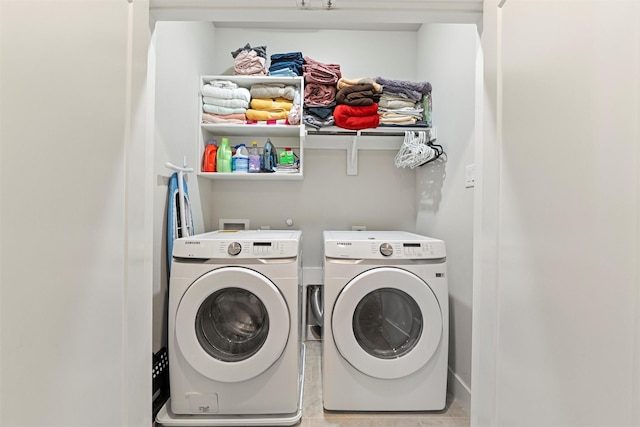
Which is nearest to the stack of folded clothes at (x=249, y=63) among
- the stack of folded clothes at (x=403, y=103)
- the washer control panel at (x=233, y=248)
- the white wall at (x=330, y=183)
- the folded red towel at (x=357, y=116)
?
the white wall at (x=330, y=183)

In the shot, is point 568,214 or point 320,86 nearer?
point 568,214

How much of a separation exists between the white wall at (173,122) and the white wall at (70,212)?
2.82 ft

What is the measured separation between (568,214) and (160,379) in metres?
1.83

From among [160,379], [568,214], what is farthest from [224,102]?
[568,214]

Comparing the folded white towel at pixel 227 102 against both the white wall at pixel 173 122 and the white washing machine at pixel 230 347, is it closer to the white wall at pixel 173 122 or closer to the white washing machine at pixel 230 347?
the white wall at pixel 173 122

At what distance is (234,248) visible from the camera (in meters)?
1.48

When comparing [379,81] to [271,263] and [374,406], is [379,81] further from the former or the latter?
[374,406]

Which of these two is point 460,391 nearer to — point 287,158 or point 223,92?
point 287,158

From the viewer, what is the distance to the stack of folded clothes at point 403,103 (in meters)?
2.08

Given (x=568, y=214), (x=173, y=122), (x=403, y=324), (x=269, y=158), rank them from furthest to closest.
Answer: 1. (x=269, y=158)
2. (x=173, y=122)
3. (x=403, y=324)
4. (x=568, y=214)

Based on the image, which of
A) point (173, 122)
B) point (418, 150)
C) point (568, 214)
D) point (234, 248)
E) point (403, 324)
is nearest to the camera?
point (568, 214)

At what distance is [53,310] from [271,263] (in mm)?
1002

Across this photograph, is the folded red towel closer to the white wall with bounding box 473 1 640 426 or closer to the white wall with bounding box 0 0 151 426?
the white wall with bounding box 473 1 640 426

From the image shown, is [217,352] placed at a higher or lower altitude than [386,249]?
lower
